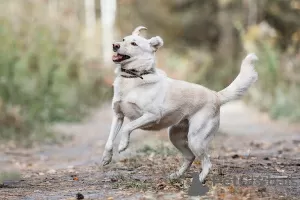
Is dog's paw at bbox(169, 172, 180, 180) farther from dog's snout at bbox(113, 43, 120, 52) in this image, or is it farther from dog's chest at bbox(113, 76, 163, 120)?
dog's snout at bbox(113, 43, 120, 52)

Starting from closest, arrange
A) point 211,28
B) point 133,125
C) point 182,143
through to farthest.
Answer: point 133,125 → point 182,143 → point 211,28

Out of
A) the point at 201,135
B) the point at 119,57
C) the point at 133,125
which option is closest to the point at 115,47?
the point at 119,57

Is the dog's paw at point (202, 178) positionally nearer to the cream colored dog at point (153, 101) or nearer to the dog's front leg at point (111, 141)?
the cream colored dog at point (153, 101)

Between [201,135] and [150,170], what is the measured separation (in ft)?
3.95

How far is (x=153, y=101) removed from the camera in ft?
22.6

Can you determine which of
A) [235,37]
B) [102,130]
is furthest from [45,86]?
[235,37]

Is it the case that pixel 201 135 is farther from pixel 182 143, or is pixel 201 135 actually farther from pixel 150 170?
pixel 150 170

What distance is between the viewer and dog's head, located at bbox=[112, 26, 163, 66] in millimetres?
6891

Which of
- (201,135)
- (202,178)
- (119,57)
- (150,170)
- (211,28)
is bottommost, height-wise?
(202,178)

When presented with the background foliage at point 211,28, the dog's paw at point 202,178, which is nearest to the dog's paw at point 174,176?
the dog's paw at point 202,178

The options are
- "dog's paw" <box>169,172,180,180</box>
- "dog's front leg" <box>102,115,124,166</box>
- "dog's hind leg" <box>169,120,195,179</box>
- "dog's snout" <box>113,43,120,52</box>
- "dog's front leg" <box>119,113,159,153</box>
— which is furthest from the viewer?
"dog's hind leg" <box>169,120,195,179</box>

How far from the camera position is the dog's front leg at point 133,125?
6711mm

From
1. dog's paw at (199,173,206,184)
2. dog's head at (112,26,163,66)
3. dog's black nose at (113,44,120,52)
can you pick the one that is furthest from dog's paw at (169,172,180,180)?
dog's black nose at (113,44,120,52)

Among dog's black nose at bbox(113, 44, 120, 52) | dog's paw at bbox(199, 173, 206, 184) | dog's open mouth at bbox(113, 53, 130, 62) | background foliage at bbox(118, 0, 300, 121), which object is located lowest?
dog's paw at bbox(199, 173, 206, 184)
